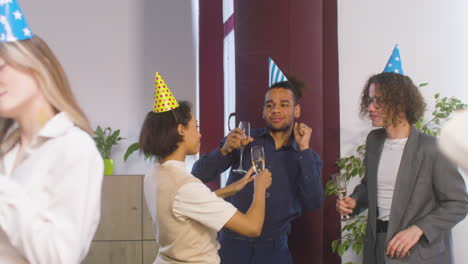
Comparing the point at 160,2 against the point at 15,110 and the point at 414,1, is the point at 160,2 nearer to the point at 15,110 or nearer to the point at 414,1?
the point at 414,1

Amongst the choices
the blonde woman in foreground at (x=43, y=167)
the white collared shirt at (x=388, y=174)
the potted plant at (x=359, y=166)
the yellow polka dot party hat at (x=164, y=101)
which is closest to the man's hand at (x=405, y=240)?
the white collared shirt at (x=388, y=174)

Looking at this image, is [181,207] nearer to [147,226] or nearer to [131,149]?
[147,226]

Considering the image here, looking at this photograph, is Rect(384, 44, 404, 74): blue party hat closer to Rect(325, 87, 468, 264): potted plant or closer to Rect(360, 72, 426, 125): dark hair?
Rect(360, 72, 426, 125): dark hair

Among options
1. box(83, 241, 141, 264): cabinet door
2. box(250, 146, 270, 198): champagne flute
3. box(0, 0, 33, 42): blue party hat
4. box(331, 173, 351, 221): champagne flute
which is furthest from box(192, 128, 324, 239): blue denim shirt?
box(0, 0, 33, 42): blue party hat

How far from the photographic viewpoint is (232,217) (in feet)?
5.86

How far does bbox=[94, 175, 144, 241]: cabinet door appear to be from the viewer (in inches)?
154

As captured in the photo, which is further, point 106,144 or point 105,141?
point 105,141

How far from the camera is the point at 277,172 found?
259 cm

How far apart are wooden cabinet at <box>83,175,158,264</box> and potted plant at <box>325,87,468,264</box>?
5.00ft

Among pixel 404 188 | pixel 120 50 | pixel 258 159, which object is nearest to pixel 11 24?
pixel 258 159

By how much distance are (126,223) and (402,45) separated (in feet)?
7.90

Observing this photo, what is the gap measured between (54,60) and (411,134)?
163 cm

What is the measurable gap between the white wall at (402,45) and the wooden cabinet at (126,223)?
1667 mm

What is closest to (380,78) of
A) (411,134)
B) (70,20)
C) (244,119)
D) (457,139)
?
(411,134)
